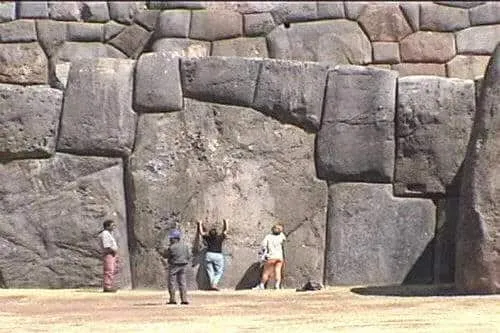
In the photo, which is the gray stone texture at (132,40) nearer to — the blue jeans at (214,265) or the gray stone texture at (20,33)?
the gray stone texture at (20,33)

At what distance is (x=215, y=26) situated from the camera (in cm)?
2117

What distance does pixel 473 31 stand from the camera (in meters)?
21.4

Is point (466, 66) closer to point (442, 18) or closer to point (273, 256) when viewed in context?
point (442, 18)

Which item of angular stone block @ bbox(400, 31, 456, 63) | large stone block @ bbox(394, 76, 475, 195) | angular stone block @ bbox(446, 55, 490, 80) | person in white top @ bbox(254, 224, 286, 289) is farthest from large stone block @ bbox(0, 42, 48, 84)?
large stone block @ bbox(394, 76, 475, 195)

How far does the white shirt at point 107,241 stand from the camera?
1595 cm

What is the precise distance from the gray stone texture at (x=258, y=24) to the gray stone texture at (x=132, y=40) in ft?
6.08

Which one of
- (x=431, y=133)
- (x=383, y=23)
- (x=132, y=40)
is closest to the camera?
(x=431, y=133)

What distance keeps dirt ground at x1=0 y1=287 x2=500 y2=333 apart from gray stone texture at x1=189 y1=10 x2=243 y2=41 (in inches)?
259

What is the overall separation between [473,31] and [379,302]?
933 cm

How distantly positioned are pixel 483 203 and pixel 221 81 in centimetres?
452

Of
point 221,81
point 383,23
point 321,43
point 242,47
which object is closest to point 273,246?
point 221,81

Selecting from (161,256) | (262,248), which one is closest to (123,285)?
(161,256)

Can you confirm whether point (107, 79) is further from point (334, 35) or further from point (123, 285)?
point (334, 35)

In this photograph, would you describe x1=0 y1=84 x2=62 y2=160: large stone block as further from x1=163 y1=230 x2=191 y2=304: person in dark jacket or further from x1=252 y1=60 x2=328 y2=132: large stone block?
x1=163 y1=230 x2=191 y2=304: person in dark jacket
